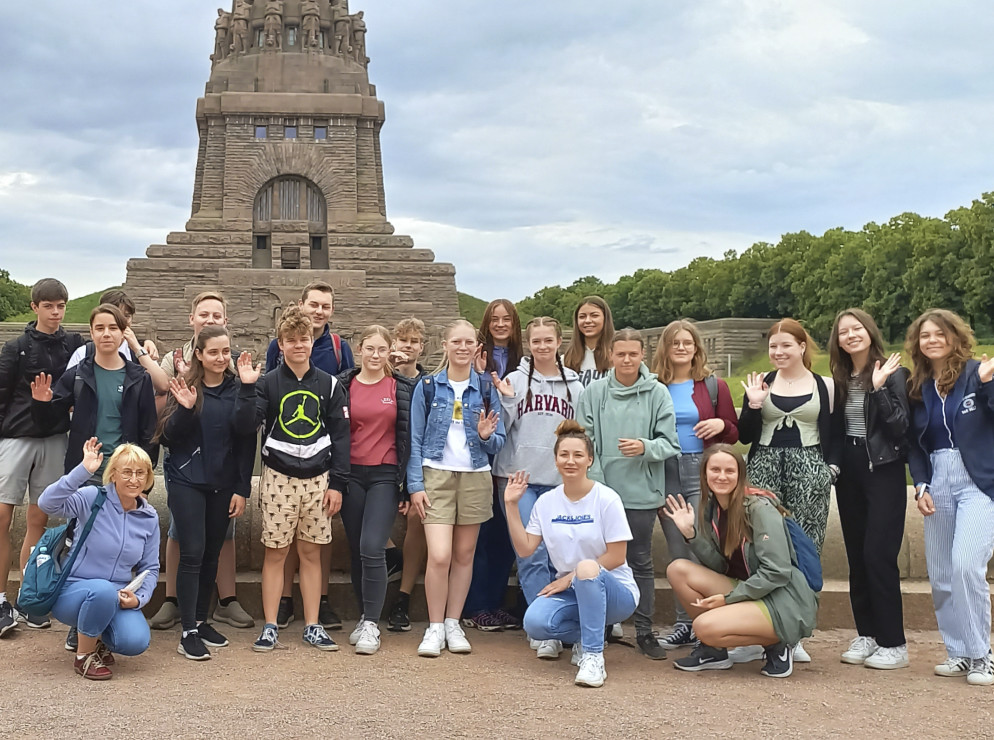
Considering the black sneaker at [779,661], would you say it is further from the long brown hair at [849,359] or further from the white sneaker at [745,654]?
the long brown hair at [849,359]

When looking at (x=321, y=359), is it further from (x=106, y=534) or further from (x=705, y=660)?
(x=705, y=660)

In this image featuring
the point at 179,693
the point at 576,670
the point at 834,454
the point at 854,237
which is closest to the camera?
the point at 179,693

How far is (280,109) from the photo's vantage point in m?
37.2

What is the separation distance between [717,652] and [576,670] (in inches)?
31.4

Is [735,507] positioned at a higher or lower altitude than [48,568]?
higher

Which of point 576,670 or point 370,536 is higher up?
point 370,536

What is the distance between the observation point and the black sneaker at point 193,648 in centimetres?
579

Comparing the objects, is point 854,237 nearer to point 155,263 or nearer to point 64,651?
point 155,263

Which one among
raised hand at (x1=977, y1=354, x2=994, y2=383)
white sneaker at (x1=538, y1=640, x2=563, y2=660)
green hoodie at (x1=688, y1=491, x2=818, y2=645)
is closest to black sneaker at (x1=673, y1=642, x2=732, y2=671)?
green hoodie at (x1=688, y1=491, x2=818, y2=645)

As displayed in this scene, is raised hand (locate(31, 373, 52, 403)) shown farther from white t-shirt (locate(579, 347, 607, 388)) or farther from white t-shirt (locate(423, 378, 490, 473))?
white t-shirt (locate(579, 347, 607, 388))

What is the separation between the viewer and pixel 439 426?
635cm

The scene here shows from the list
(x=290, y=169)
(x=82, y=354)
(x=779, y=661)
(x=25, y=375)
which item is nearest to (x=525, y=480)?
(x=779, y=661)

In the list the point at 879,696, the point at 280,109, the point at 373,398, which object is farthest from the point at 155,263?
the point at 879,696

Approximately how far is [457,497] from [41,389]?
→ 2.60 m
